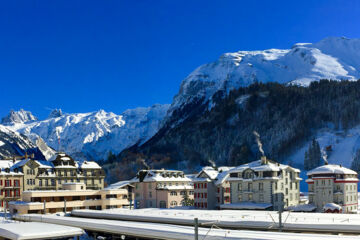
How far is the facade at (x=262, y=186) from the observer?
90.6 meters

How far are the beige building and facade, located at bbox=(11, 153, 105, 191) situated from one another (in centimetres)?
1478

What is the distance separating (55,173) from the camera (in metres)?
124

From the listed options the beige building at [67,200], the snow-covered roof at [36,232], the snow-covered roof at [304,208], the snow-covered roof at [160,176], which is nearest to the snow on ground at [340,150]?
the snow-covered roof at [160,176]

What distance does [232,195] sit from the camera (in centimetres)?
9762

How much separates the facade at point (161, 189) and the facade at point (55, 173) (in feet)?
63.6

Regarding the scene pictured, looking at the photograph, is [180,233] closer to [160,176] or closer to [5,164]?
[160,176]

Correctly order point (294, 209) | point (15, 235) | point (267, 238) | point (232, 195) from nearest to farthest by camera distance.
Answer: point (267, 238), point (15, 235), point (294, 209), point (232, 195)

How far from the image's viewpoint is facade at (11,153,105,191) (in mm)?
115594

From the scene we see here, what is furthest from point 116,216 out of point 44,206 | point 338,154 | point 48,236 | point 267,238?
point 338,154

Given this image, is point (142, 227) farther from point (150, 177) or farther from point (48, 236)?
point (150, 177)

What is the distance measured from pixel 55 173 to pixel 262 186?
199 ft

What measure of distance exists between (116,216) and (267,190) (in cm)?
3145

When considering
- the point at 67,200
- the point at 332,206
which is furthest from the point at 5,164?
the point at 332,206

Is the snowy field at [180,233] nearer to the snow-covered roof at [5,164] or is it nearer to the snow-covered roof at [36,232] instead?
the snow-covered roof at [36,232]
